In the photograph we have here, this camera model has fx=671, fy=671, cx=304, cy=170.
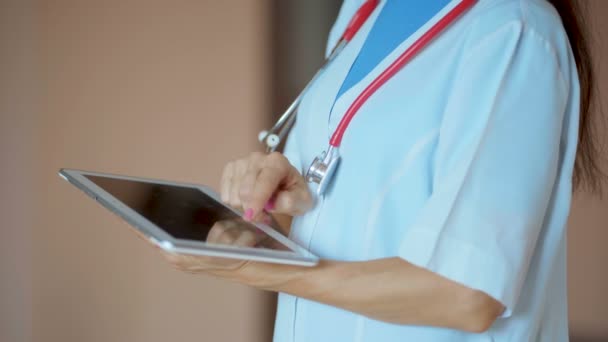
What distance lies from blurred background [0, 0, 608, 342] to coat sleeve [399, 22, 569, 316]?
96cm

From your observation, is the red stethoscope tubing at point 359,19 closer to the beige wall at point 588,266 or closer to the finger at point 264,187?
the finger at point 264,187

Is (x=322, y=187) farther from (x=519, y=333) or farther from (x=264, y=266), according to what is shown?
(x=519, y=333)

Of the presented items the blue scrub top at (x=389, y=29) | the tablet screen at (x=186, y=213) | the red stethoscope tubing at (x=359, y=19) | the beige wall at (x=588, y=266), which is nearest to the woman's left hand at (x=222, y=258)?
the tablet screen at (x=186, y=213)

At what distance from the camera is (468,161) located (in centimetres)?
57

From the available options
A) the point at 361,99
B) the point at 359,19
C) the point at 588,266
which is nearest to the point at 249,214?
the point at 361,99

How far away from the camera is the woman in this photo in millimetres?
566

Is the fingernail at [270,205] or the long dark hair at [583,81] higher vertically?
the long dark hair at [583,81]

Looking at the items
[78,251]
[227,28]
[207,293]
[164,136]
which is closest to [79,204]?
[78,251]

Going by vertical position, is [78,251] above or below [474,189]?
below

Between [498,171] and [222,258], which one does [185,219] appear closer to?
[222,258]

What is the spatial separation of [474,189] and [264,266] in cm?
20

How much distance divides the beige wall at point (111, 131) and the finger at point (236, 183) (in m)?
0.81

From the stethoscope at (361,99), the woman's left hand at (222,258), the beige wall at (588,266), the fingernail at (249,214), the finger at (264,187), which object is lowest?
the beige wall at (588,266)

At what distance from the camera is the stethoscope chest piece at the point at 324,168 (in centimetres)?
70
